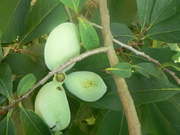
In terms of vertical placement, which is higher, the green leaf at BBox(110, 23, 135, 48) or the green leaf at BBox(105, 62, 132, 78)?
the green leaf at BBox(110, 23, 135, 48)

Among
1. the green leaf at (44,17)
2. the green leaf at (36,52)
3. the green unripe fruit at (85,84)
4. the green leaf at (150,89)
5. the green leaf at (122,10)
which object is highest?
the green leaf at (44,17)

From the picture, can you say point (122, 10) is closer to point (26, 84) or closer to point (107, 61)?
point (107, 61)

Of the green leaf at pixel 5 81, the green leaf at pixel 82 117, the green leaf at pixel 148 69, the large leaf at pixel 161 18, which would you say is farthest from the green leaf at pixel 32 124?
the large leaf at pixel 161 18

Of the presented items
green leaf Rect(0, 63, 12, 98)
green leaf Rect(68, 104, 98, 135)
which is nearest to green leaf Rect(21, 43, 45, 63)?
green leaf Rect(0, 63, 12, 98)

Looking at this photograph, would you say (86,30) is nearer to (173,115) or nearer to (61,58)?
(61,58)

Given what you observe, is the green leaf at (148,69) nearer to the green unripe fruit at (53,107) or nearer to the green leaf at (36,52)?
the green unripe fruit at (53,107)

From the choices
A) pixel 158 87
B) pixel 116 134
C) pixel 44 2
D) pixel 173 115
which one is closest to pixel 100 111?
pixel 116 134

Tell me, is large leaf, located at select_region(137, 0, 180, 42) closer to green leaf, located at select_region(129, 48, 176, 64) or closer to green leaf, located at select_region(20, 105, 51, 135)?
green leaf, located at select_region(129, 48, 176, 64)
